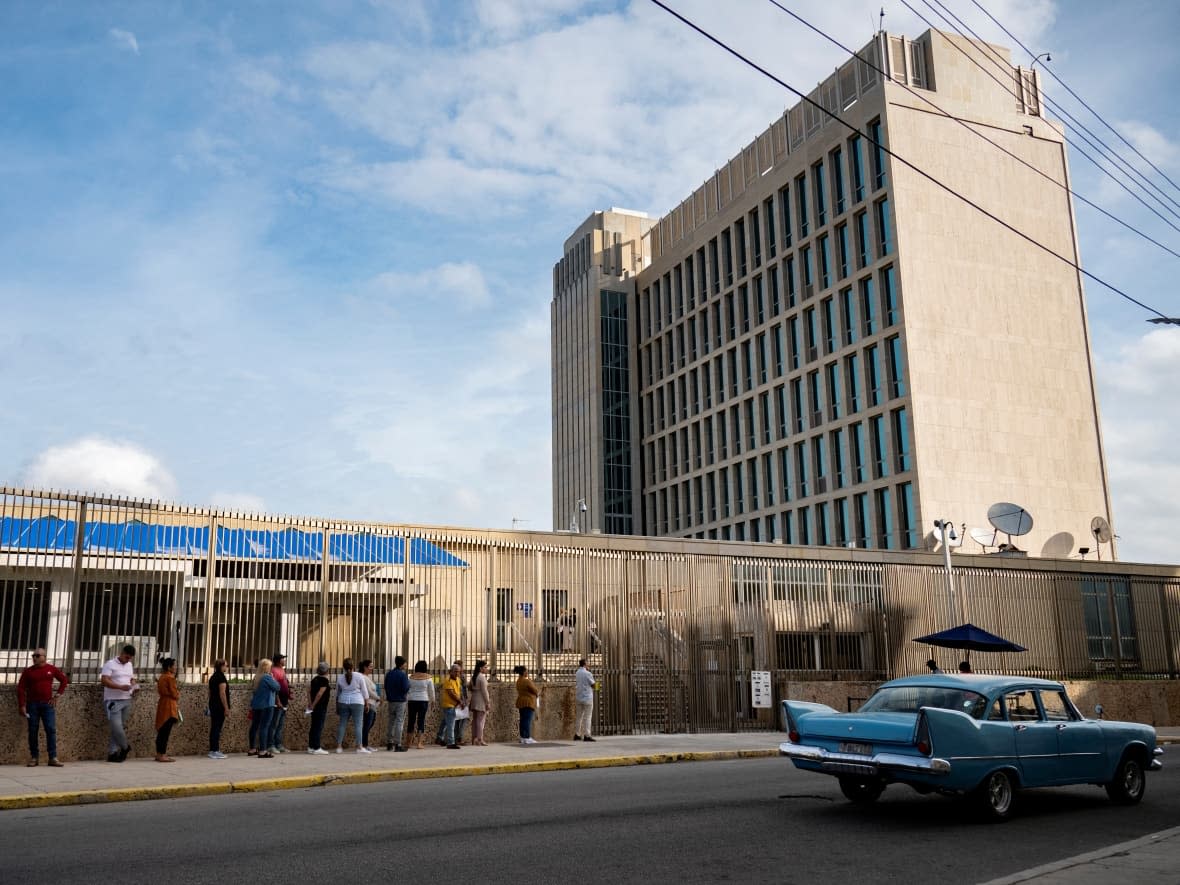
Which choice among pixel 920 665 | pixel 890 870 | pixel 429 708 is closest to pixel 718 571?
pixel 920 665

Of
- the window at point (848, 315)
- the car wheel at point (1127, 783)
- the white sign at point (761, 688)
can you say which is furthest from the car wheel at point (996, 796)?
the window at point (848, 315)

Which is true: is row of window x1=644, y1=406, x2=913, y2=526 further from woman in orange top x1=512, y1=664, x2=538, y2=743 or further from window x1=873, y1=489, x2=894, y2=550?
woman in orange top x1=512, y1=664, x2=538, y2=743

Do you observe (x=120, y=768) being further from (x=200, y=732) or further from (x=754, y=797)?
(x=754, y=797)

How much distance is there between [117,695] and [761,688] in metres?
13.0

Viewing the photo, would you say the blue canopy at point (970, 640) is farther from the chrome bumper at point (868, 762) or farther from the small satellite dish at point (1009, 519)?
the small satellite dish at point (1009, 519)

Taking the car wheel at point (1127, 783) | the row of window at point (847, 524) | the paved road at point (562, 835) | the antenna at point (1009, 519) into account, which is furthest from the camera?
the row of window at point (847, 524)

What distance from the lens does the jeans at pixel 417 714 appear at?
1856 centimetres

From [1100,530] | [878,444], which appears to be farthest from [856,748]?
[878,444]

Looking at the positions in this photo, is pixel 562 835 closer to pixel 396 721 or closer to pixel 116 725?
pixel 116 725

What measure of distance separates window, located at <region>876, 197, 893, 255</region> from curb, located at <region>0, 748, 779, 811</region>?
41.7 meters

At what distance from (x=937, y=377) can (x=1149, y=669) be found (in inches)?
1121

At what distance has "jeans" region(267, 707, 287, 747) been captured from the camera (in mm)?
17109

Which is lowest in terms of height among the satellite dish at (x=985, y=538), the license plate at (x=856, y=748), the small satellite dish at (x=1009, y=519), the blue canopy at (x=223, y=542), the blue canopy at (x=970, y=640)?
the license plate at (x=856, y=748)

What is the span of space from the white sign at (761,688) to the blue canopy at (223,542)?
716 cm
